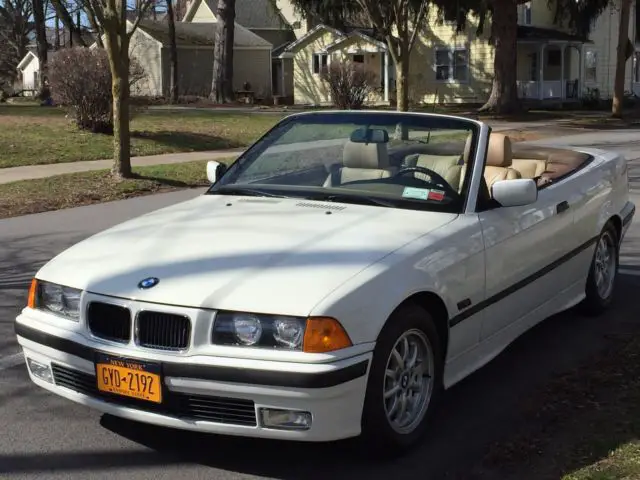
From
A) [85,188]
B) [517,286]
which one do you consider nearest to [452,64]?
[85,188]

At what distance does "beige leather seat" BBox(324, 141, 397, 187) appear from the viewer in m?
4.97

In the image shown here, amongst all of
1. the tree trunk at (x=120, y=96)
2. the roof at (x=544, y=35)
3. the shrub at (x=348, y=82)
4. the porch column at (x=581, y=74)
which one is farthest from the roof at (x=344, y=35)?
the tree trunk at (x=120, y=96)

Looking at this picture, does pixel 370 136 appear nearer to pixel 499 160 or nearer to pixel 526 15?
pixel 499 160

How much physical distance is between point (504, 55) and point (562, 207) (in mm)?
28375

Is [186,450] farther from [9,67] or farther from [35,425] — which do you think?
[9,67]

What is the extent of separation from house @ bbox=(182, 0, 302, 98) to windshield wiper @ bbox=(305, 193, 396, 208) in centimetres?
4508

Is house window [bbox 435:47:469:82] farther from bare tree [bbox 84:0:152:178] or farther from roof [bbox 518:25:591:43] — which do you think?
bare tree [bbox 84:0:152:178]

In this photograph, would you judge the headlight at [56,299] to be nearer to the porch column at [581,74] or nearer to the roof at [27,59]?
the porch column at [581,74]

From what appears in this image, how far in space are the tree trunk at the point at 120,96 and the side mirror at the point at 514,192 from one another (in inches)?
407

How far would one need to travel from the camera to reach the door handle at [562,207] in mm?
5293

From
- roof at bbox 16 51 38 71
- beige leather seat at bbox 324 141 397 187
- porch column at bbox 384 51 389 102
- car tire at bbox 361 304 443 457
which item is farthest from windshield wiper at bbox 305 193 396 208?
roof at bbox 16 51 38 71

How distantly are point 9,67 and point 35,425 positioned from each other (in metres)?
59.8

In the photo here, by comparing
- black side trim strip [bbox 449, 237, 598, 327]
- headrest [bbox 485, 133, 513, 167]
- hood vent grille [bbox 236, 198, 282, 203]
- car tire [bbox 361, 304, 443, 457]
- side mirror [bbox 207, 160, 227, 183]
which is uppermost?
headrest [bbox 485, 133, 513, 167]

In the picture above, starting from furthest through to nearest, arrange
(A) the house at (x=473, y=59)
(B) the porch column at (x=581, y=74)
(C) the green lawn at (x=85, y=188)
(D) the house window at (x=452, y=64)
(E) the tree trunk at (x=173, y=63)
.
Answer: (B) the porch column at (x=581, y=74)
(D) the house window at (x=452, y=64)
(A) the house at (x=473, y=59)
(E) the tree trunk at (x=173, y=63)
(C) the green lawn at (x=85, y=188)
